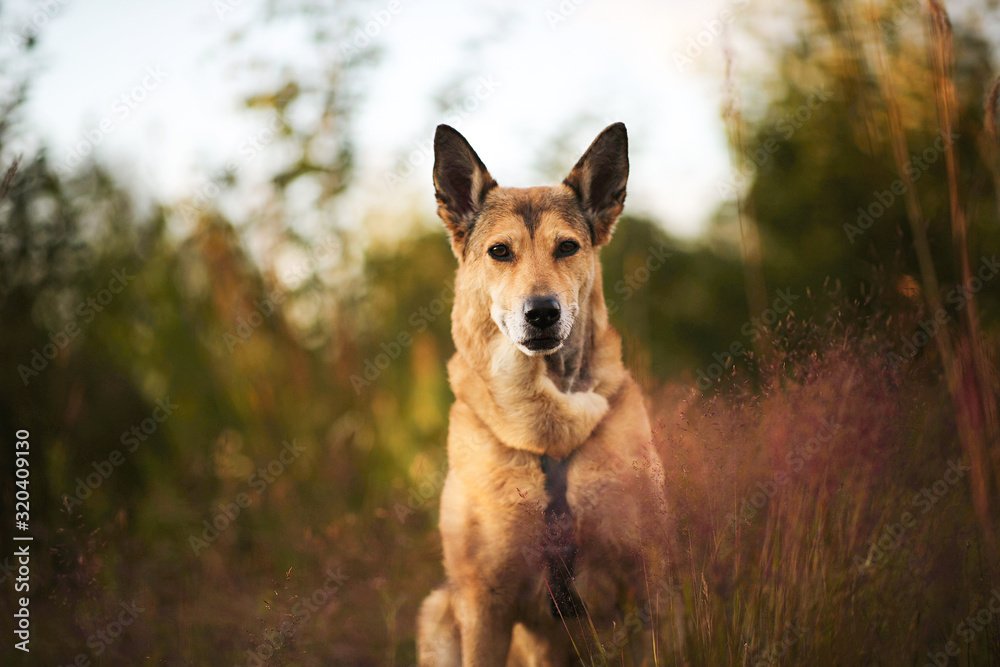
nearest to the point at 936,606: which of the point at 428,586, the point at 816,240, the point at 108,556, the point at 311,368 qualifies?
the point at 428,586

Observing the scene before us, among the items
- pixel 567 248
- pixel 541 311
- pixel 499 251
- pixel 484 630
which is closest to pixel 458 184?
pixel 499 251

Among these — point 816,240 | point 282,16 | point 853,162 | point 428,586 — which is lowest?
point 428,586

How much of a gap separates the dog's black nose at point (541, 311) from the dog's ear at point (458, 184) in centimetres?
81

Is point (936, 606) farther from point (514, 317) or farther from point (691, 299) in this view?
point (691, 299)

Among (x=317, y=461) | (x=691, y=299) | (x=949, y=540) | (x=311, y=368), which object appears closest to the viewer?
(x=949, y=540)

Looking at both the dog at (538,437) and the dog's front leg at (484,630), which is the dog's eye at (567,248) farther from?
the dog's front leg at (484,630)

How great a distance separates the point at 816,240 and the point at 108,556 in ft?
26.7

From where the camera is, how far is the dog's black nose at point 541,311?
2.60 metres

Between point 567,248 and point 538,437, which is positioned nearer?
point 538,437

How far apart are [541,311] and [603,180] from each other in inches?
39.0

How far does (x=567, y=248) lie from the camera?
9.84 feet

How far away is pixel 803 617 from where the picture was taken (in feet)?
6.45

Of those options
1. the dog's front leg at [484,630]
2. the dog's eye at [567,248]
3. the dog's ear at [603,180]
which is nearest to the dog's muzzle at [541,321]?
the dog's eye at [567,248]

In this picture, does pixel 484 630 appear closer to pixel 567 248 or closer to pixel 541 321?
pixel 541 321
